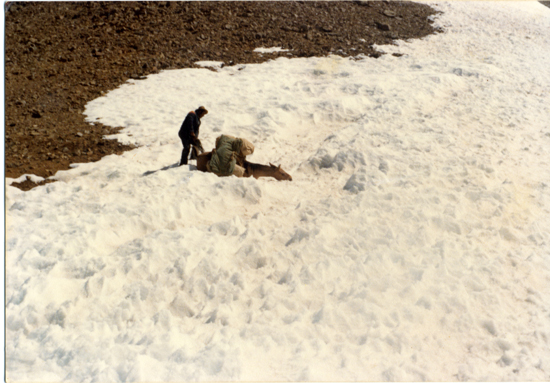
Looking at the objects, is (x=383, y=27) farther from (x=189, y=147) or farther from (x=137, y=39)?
(x=189, y=147)

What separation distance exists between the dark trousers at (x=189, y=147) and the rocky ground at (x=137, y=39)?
6.66 ft

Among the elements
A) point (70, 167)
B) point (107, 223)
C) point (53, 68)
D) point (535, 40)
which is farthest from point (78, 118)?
point (535, 40)

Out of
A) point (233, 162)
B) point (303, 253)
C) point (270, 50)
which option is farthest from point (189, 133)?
point (270, 50)

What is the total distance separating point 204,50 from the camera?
17062mm

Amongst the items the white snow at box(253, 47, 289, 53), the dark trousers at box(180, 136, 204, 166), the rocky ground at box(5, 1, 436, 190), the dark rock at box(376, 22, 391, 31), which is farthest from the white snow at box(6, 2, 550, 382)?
the dark rock at box(376, 22, 391, 31)

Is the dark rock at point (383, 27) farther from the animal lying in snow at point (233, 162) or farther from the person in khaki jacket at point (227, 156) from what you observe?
the person in khaki jacket at point (227, 156)

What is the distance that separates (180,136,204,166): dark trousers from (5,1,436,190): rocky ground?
2030 millimetres

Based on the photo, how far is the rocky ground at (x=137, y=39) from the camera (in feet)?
43.2

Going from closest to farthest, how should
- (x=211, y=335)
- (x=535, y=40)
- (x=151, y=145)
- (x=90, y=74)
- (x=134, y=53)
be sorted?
1. (x=211, y=335)
2. (x=151, y=145)
3. (x=90, y=74)
4. (x=134, y=53)
5. (x=535, y=40)

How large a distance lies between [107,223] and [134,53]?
10583 mm

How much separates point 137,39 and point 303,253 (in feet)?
44.2

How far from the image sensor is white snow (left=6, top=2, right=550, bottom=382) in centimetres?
509

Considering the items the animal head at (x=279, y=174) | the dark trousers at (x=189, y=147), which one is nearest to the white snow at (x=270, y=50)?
the dark trousers at (x=189, y=147)

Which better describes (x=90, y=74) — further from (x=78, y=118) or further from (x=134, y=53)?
(x=78, y=118)
